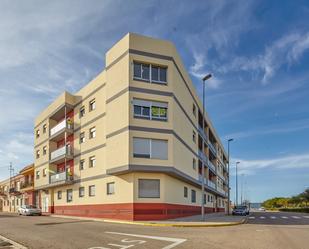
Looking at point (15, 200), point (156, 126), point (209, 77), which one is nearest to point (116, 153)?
point (156, 126)

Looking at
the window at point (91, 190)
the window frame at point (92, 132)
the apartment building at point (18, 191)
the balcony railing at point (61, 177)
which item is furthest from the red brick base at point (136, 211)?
the apartment building at point (18, 191)

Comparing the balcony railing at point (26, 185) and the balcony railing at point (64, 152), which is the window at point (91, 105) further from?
the balcony railing at point (26, 185)

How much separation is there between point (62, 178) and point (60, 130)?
5.40 metres

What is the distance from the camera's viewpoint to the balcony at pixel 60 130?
40594 mm

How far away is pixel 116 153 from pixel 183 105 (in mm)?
8957

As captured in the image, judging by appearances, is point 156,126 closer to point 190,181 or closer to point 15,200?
point 190,181

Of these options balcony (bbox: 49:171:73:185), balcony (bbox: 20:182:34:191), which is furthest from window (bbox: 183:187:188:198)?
balcony (bbox: 20:182:34:191)

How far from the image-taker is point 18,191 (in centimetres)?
6362

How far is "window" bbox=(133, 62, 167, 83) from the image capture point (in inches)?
1177

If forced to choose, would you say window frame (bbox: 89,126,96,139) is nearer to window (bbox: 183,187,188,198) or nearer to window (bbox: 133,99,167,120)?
window (bbox: 133,99,167,120)

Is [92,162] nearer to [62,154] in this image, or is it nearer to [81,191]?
[81,191]

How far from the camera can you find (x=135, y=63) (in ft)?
98.2

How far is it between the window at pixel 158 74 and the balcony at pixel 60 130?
14405mm

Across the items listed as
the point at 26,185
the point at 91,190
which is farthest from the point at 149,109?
the point at 26,185
